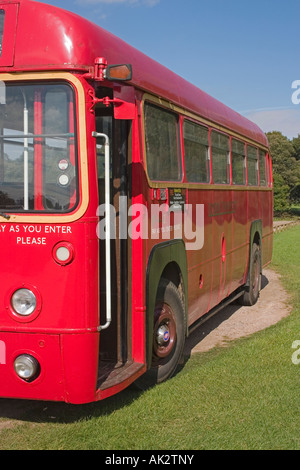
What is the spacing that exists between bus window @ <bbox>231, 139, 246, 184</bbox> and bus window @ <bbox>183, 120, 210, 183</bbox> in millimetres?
1797

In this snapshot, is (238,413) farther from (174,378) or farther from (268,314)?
(268,314)

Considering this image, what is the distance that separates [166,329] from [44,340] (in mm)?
1917

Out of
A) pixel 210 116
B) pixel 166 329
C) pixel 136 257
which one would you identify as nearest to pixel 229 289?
pixel 210 116

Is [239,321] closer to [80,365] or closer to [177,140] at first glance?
[177,140]

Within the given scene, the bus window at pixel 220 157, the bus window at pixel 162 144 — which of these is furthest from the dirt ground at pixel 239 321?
the bus window at pixel 162 144


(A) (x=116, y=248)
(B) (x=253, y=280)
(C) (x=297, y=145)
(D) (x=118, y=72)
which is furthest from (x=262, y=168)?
(C) (x=297, y=145)

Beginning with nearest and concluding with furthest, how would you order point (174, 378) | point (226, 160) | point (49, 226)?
point (49, 226), point (174, 378), point (226, 160)

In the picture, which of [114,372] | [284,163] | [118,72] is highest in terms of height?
[284,163]

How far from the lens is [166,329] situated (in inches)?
248

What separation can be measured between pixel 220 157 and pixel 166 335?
3.44 m

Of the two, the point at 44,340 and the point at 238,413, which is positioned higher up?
the point at 44,340

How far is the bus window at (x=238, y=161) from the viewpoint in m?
9.80

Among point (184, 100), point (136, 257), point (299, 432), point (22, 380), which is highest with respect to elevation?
point (184, 100)

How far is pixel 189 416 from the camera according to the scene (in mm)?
5168
